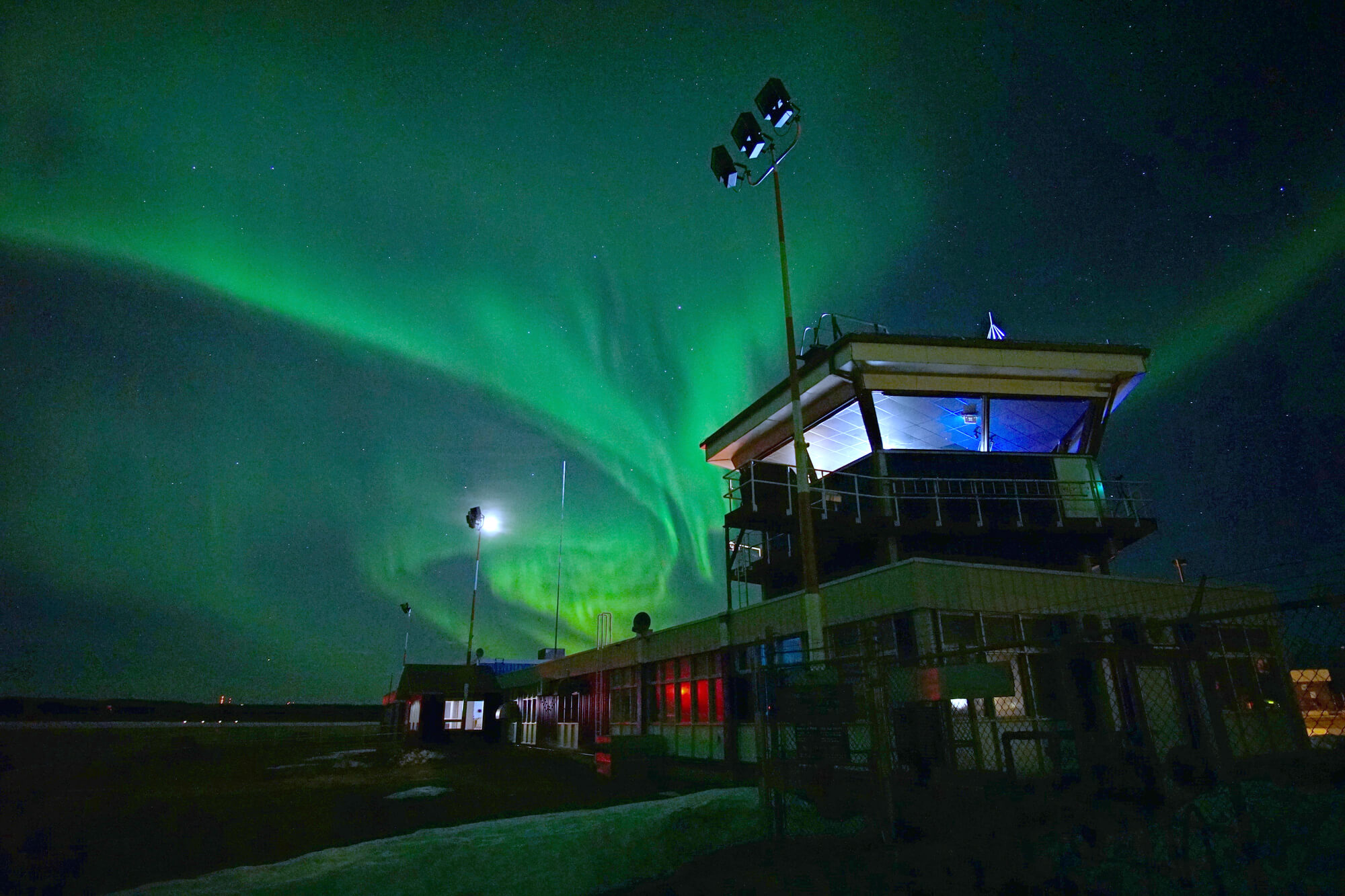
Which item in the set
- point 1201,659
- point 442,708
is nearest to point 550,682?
point 442,708

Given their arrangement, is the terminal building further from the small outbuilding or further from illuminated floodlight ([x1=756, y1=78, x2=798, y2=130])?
the small outbuilding

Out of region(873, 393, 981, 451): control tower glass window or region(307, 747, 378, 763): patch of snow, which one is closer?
region(873, 393, 981, 451): control tower glass window

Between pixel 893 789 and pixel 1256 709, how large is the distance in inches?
605

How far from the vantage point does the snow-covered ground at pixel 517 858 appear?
23.2 feet

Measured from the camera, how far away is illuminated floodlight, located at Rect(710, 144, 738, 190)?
1653 cm

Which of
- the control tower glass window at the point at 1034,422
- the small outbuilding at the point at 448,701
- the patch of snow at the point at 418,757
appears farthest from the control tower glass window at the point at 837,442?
the small outbuilding at the point at 448,701

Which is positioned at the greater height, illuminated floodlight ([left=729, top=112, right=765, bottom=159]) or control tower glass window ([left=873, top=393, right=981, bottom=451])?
illuminated floodlight ([left=729, top=112, right=765, bottom=159])

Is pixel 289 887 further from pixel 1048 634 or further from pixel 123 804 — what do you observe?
pixel 1048 634

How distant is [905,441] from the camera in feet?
81.4

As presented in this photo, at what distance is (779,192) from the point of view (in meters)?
17.1

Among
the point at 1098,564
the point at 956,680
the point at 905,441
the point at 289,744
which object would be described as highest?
the point at 905,441

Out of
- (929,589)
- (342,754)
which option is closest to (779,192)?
(929,589)

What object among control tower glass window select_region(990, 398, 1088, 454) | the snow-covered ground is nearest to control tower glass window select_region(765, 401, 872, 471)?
control tower glass window select_region(990, 398, 1088, 454)

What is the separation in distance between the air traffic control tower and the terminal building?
0.07 meters
